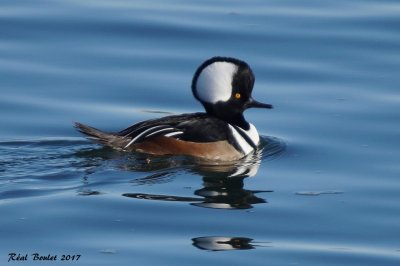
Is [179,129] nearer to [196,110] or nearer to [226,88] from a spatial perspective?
[226,88]

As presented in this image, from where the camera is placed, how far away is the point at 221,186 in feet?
43.2

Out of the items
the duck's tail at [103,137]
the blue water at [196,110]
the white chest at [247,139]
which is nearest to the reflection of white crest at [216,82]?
the white chest at [247,139]

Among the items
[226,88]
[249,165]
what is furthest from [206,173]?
[226,88]

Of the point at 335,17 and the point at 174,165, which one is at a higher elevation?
the point at 335,17

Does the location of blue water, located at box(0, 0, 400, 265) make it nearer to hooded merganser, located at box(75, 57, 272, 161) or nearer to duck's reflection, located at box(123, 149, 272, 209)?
duck's reflection, located at box(123, 149, 272, 209)

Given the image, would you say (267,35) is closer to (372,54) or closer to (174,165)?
(372,54)

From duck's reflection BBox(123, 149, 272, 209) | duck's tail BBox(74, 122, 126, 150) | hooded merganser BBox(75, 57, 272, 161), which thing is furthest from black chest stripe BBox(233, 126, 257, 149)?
duck's tail BBox(74, 122, 126, 150)

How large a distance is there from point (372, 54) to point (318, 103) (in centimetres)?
200

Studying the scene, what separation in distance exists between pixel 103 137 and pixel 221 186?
1.49m

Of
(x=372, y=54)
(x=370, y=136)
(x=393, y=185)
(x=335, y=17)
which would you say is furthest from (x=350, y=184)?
(x=335, y=17)

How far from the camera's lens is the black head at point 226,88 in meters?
14.2

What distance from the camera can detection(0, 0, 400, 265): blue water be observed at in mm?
11133

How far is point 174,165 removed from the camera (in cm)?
1379

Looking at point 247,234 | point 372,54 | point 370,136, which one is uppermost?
point 372,54
